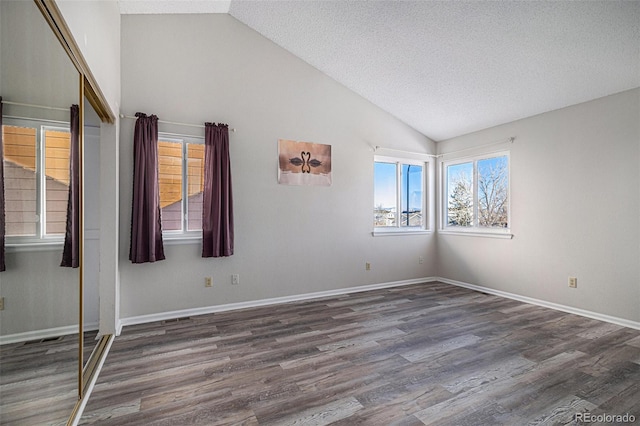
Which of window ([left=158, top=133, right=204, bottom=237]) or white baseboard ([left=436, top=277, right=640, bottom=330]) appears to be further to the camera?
window ([left=158, top=133, right=204, bottom=237])

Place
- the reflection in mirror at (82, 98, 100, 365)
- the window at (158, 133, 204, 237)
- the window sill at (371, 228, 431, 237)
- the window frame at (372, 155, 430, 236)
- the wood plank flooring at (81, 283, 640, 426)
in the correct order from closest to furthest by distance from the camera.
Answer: the wood plank flooring at (81, 283, 640, 426), the reflection in mirror at (82, 98, 100, 365), the window at (158, 133, 204, 237), the window sill at (371, 228, 431, 237), the window frame at (372, 155, 430, 236)

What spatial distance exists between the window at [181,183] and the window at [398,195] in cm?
267

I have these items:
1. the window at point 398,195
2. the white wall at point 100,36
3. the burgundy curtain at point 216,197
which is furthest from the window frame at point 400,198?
the white wall at point 100,36

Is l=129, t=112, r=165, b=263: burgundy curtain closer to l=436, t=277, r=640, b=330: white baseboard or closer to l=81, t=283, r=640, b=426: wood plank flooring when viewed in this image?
l=81, t=283, r=640, b=426: wood plank flooring

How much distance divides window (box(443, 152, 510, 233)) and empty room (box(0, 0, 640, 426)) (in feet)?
0.11

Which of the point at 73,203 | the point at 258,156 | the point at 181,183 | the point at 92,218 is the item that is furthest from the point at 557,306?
the point at 92,218

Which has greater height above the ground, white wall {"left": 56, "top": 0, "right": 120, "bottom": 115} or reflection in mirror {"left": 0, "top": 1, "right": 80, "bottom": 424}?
white wall {"left": 56, "top": 0, "right": 120, "bottom": 115}

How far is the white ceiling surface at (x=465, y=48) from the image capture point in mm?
2750

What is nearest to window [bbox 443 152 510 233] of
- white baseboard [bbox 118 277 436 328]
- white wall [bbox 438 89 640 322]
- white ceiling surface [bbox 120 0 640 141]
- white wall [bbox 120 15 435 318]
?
white wall [bbox 438 89 640 322]

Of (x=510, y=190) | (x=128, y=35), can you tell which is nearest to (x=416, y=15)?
(x=510, y=190)

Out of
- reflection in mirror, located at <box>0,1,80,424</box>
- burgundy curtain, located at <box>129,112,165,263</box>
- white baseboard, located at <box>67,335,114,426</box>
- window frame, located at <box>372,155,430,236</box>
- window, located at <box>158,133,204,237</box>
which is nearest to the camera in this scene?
reflection in mirror, located at <box>0,1,80,424</box>

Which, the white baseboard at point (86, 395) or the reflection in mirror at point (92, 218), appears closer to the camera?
the white baseboard at point (86, 395)

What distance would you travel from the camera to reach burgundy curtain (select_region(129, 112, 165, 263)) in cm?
333

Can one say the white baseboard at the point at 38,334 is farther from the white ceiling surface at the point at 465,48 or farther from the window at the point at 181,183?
the white ceiling surface at the point at 465,48
